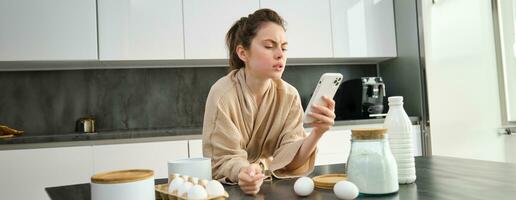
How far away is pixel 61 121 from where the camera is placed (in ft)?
9.09

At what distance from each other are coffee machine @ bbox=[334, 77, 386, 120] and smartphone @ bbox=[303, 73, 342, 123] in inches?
74.2

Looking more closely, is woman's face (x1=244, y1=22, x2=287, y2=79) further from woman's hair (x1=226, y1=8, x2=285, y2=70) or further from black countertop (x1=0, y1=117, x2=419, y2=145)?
black countertop (x1=0, y1=117, x2=419, y2=145)

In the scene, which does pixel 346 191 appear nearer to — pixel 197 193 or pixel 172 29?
pixel 197 193

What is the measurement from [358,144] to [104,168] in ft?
5.80

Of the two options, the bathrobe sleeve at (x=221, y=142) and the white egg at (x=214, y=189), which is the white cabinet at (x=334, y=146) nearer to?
the bathrobe sleeve at (x=221, y=142)

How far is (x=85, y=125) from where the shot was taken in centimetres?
270

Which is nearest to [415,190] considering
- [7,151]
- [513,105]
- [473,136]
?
[7,151]

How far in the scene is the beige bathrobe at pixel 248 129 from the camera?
1.10 metres

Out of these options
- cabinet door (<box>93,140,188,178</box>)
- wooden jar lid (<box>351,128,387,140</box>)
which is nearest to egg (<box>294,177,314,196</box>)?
wooden jar lid (<box>351,128,387,140</box>)

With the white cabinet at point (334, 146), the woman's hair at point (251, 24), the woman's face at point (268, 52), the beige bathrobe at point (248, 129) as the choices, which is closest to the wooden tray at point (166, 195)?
the beige bathrobe at point (248, 129)

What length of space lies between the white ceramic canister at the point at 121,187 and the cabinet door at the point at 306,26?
7.31ft

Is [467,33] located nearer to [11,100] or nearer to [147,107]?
[147,107]

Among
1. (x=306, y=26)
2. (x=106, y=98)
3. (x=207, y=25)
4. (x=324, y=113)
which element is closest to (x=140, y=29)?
(x=207, y=25)

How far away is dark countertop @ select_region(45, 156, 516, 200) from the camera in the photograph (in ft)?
2.52
